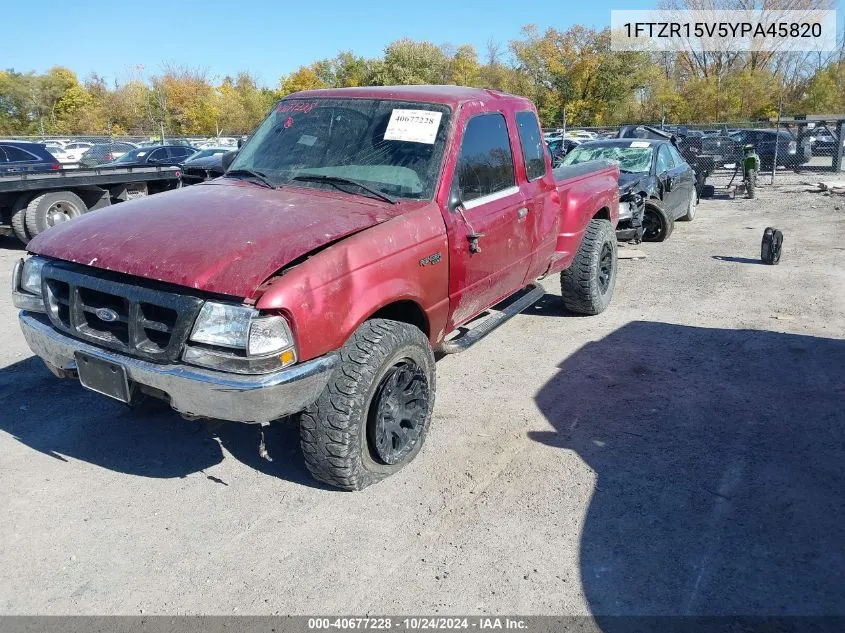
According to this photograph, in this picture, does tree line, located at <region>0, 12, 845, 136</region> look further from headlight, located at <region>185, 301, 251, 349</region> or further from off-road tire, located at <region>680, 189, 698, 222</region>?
headlight, located at <region>185, 301, 251, 349</region>

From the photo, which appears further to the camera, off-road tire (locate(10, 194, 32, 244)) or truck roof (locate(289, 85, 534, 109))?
off-road tire (locate(10, 194, 32, 244))

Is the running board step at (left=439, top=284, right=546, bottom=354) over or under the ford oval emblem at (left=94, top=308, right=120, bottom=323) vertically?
under

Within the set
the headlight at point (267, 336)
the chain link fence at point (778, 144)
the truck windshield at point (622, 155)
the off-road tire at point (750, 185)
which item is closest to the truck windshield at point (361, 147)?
the headlight at point (267, 336)

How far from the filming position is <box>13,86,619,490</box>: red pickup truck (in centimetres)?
292

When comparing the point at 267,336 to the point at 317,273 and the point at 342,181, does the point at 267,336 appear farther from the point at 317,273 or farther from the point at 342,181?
the point at 342,181

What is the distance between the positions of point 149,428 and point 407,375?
1833 millimetres

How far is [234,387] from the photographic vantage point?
2848 millimetres

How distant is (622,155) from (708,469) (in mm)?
8218

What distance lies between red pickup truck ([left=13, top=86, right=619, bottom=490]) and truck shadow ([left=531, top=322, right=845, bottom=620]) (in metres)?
1.05

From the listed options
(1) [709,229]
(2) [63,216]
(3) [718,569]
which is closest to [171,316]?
(3) [718,569]

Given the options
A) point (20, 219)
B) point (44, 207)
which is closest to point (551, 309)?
point (44, 207)

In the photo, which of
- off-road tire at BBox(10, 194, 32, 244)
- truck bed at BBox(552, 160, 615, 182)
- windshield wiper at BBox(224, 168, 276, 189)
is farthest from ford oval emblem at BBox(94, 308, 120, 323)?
off-road tire at BBox(10, 194, 32, 244)

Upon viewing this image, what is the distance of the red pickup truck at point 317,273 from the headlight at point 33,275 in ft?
0.05

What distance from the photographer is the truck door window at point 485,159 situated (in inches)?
164
